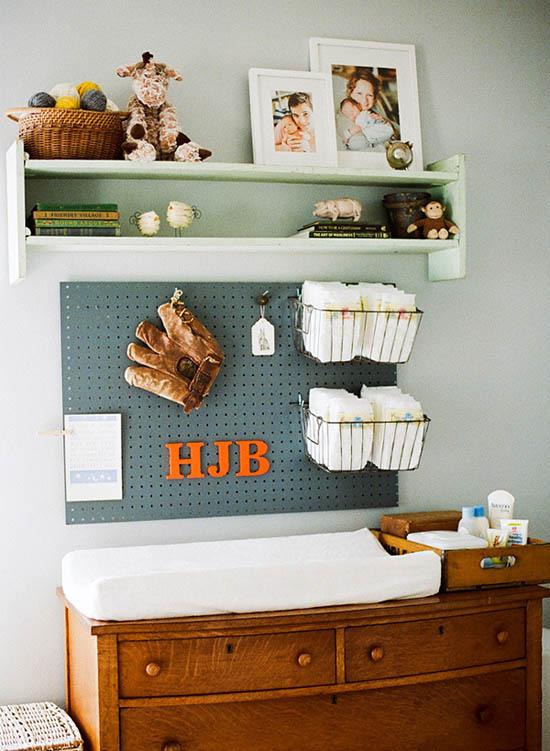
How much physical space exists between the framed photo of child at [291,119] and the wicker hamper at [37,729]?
1734 millimetres

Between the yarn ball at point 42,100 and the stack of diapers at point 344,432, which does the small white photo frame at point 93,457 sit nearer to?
the stack of diapers at point 344,432

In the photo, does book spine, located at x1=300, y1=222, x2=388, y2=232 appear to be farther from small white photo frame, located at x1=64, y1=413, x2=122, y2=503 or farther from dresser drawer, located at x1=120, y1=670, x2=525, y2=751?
dresser drawer, located at x1=120, y1=670, x2=525, y2=751

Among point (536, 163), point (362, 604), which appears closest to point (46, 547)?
point (362, 604)

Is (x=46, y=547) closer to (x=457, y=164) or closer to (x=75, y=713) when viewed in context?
(x=75, y=713)

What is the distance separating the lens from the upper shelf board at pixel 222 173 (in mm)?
2805

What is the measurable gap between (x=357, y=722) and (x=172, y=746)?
0.50 meters

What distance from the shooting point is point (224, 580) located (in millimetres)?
2580

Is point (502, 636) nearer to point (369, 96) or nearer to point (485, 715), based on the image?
point (485, 715)

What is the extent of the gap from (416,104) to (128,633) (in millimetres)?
1917

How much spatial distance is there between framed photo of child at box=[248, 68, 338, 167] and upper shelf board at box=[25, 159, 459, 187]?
81 mm

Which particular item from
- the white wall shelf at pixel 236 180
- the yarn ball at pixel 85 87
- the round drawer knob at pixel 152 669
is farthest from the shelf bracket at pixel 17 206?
the round drawer knob at pixel 152 669

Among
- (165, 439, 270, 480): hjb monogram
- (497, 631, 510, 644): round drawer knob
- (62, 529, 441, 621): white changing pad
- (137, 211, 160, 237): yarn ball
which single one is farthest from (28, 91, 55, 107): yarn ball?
(497, 631, 510, 644): round drawer knob

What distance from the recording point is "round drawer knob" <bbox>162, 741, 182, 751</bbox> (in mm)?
2541

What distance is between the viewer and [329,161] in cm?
317
